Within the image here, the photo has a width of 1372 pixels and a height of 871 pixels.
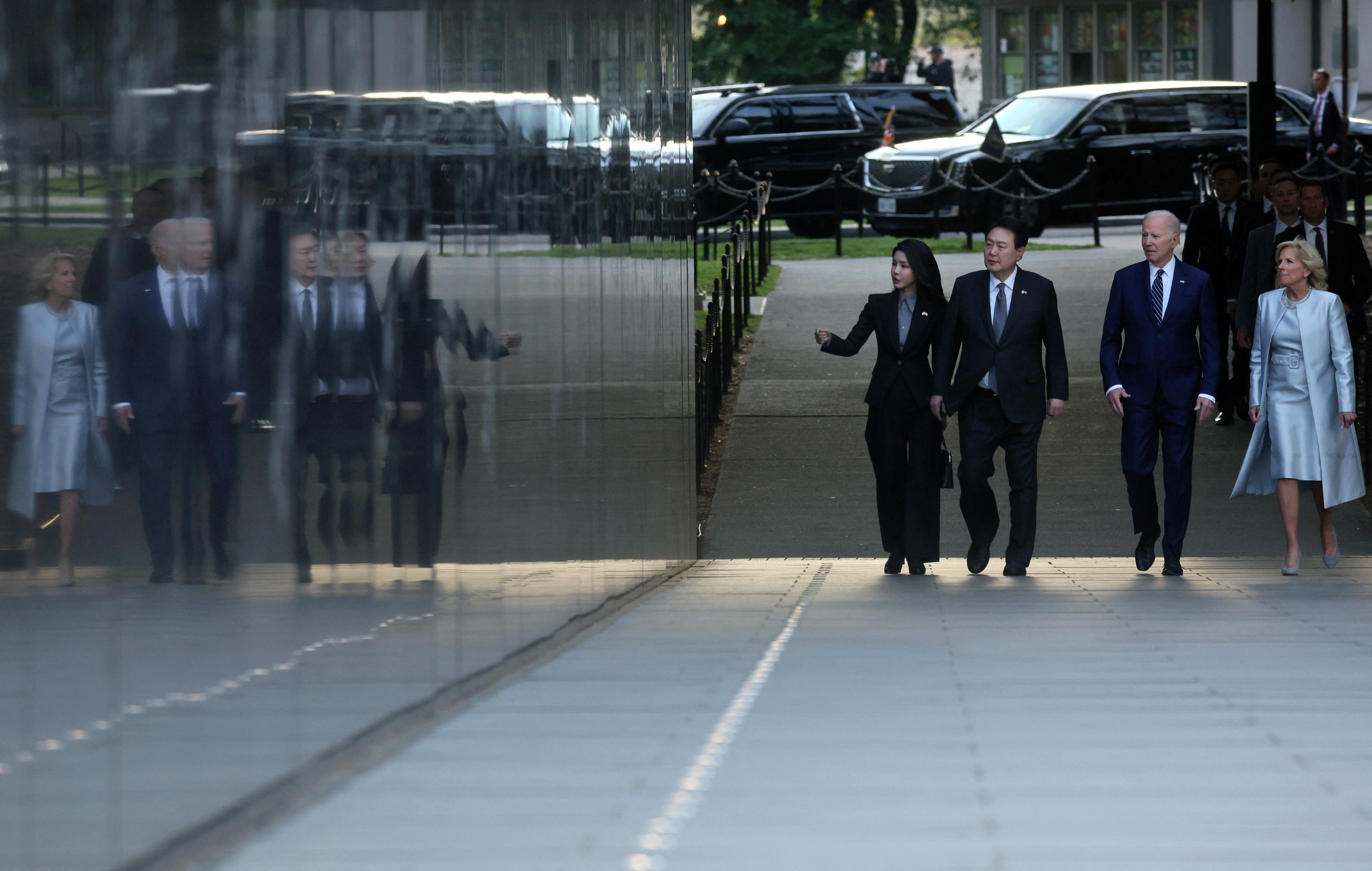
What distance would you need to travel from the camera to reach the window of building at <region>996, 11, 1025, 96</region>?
42.0m

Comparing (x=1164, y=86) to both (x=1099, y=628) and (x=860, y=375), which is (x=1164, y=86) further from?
(x=1099, y=628)

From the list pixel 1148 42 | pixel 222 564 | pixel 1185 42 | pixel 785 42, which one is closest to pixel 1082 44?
pixel 1148 42

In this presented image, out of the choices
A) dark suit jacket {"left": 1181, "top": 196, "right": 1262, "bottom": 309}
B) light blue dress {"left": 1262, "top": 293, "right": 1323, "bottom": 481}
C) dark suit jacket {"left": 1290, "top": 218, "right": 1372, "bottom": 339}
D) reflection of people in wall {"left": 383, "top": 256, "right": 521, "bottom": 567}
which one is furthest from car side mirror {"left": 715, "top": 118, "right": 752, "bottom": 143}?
reflection of people in wall {"left": 383, "top": 256, "right": 521, "bottom": 567}

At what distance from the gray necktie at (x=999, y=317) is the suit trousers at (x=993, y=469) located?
8 centimetres

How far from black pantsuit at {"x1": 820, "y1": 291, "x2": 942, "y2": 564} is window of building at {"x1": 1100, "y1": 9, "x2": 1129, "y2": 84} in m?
33.3

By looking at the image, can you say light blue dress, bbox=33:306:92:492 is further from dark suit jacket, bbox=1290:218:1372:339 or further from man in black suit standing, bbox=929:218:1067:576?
dark suit jacket, bbox=1290:218:1372:339

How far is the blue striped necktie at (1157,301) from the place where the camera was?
28.8 ft

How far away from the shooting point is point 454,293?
5.12m

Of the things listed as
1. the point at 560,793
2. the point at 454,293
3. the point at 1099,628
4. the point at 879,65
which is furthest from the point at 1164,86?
the point at 560,793

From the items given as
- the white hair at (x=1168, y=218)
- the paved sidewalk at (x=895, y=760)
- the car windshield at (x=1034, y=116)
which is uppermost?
the car windshield at (x=1034, y=116)

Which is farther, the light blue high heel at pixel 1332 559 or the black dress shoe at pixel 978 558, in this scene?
the black dress shoe at pixel 978 558

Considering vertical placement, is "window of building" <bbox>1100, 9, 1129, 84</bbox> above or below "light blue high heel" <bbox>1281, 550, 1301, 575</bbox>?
above

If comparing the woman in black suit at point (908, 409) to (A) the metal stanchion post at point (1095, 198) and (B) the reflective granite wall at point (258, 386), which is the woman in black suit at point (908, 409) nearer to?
(B) the reflective granite wall at point (258, 386)

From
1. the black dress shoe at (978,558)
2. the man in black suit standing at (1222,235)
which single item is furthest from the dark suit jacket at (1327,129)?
the black dress shoe at (978,558)
